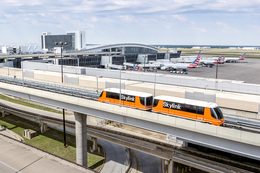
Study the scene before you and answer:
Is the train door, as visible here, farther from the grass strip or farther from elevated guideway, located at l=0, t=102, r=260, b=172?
the grass strip

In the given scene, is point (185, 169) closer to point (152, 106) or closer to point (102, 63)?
point (152, 106)

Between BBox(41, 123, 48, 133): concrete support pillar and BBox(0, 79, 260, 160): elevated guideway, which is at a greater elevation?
BBox(0, 79, 260, 160): elevated guideway

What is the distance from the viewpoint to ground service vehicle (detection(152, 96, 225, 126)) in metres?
21.4

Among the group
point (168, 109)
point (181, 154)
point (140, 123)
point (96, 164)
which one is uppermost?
point (168, 109)

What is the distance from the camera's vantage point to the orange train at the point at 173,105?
21578mm

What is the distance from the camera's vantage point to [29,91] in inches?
1368

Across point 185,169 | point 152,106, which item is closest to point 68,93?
point 152,106

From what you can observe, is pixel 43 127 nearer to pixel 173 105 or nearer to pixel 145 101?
pixel 145 101

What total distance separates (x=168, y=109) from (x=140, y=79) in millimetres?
22620

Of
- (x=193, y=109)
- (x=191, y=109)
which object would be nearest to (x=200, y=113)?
(x=193, y=109)

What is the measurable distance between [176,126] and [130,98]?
7146mm

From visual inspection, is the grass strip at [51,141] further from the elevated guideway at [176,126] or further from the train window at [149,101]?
the train window at [149,101]

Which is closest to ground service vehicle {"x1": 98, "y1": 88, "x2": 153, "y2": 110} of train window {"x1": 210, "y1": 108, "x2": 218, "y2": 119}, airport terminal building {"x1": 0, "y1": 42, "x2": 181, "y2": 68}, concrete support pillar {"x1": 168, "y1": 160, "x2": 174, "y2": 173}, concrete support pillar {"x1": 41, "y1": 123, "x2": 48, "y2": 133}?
train window {"x1": 210, "y1": 108, "x2": 218, "y2": 119}

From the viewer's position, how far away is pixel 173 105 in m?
23.7
